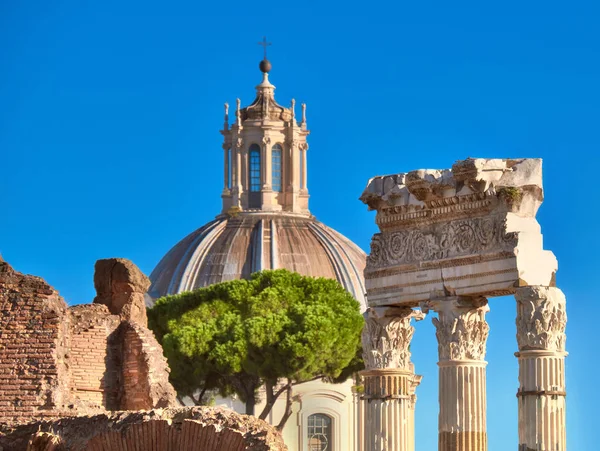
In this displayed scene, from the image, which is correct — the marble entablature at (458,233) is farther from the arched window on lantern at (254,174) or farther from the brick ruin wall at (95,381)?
the arched window on lantern at (254,174)

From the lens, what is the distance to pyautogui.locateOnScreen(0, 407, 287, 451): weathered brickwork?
16.1 m

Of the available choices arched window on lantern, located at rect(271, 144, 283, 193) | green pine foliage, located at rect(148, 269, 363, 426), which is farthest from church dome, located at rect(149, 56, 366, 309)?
green pine foliage, located at rect(148, 269, 363, 426)

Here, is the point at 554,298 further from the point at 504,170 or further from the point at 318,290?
the point at 318,290

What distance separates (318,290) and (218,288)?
9.19 feet

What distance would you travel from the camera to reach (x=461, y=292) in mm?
21984

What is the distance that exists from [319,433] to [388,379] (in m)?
49.0

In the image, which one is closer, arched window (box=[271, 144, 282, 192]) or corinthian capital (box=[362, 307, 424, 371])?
corinthian capital (box=[362, 307, 424, 371])

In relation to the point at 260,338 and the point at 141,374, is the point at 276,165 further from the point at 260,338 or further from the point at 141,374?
the point at 141,374

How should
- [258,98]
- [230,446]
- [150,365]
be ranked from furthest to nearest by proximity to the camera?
1. [258,98]
2. [150,365]
3. [230,446]

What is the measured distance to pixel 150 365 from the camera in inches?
885

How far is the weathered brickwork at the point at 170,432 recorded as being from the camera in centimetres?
1608

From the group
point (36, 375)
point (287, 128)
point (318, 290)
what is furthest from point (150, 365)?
point (287, 128)

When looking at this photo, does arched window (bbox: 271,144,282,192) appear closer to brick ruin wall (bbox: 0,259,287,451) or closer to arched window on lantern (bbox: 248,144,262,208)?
arched window on lantern (bbox: 248,144,262,208)

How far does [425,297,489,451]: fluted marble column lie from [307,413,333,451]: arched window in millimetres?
48731
